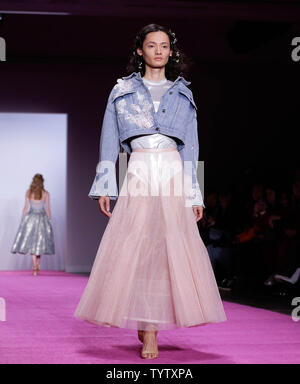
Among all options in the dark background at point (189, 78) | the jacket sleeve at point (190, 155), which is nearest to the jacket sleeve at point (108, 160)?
the jacket sleeve at point (190, 155)

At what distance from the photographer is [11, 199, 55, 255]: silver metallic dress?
9.34 metres

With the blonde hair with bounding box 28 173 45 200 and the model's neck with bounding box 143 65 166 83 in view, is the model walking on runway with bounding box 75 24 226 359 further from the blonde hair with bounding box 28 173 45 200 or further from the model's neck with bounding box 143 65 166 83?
the blonde hair with bounding box 28 173 45 200

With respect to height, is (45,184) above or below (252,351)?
above

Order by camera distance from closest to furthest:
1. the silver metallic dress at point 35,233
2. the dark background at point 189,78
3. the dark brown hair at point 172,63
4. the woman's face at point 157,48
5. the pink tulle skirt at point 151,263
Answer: the pink tulle skirt at point 151,263, the woman's face at point 157,48, the dark brown hair at point 172,63, the dark background at point 189,78, the silver metallic dress at point 35,233

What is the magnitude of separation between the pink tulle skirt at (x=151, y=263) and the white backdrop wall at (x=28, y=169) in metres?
7.41

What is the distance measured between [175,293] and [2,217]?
7764 mm

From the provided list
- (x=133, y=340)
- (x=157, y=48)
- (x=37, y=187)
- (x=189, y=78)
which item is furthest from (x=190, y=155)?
(x=189, y=78)

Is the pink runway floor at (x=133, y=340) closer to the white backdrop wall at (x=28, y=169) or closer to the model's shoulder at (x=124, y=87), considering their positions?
the model's shoulder at (x=124, y=87)

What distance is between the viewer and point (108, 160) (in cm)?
290

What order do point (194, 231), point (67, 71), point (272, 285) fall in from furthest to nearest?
point (67, 71), point (272, 285), point (194, 231)

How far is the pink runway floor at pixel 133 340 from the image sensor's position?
2781 millimetres

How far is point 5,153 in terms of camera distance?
1019 cm

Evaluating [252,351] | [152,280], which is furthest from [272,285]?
[152,280]
